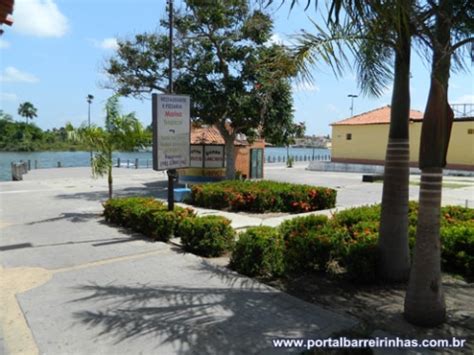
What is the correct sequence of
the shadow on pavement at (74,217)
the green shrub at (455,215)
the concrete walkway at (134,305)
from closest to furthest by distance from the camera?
1. the concrete walkway at (134,305)
2. the green shrub at (455,215)
3. the shadow on pavement at (74,217)

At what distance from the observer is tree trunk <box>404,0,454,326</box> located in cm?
413

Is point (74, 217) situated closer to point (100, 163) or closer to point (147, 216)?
point (100, 163)

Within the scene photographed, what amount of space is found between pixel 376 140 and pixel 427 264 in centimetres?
3289

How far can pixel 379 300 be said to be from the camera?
5.11 meters

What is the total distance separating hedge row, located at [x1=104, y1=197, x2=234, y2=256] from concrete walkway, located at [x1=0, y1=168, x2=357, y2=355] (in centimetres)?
36

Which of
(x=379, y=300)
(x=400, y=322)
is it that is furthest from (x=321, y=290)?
(x=400, y=322)

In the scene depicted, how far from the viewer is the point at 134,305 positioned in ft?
16.0

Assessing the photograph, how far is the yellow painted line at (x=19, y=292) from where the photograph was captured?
3996 mm

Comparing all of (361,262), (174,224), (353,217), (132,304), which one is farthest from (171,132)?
(361,262)

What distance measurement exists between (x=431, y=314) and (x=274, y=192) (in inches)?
349

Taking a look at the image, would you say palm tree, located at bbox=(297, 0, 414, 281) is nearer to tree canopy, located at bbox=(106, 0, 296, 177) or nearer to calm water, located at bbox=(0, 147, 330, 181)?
tree canopy, located at bbox=(106, 0, 296, 177)

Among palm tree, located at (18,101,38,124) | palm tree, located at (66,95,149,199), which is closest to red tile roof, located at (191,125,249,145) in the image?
palm tree, located at (66,95,149,199)

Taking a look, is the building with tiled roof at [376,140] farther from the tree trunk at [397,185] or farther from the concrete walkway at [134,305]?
the concrete walkway at [134,305]

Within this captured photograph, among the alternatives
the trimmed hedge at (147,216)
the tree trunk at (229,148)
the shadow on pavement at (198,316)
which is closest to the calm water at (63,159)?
the tree trunk at (229,148)
